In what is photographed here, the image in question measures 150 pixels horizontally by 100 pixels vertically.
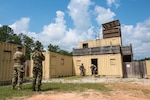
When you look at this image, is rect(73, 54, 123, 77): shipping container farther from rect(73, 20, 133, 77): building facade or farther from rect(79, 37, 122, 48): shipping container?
rect(79, 37, 122, 48): shipping container

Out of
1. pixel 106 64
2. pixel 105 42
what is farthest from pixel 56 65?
pixel 105 42

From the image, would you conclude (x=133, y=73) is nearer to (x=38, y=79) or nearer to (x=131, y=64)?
(x=131, y=64)

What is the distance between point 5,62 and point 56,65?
26.6ft

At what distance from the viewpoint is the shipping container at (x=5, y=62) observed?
1152cm

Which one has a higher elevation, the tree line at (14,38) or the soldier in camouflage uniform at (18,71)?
the tree line at (14,38)

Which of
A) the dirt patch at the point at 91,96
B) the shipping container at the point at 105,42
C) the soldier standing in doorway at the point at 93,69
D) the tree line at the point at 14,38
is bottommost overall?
the dirt patch at the point at 91,96

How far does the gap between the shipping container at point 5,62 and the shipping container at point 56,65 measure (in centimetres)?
598

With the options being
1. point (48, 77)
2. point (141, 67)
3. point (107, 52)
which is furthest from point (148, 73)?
point (48, 77)

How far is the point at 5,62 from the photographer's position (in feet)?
38.8

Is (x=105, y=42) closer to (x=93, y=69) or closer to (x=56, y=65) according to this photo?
(x=93, y=69)

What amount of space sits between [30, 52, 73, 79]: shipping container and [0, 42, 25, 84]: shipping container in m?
5.98

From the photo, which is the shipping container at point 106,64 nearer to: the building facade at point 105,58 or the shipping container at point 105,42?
the building facade at point 105,58

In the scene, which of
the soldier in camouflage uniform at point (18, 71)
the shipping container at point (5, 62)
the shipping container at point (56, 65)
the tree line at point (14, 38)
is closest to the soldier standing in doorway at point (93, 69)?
the shipping container at point (56, 65)

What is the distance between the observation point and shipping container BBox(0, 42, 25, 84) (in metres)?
11.5
